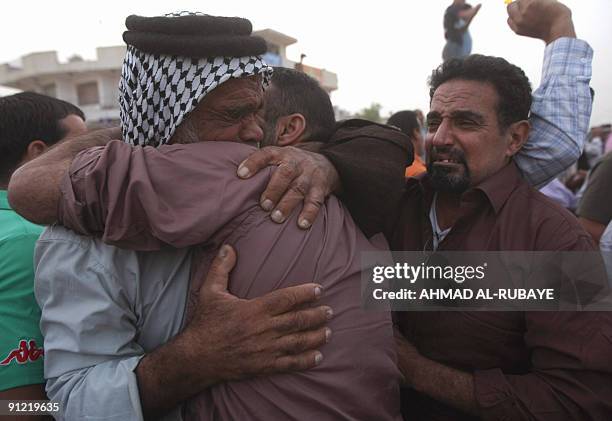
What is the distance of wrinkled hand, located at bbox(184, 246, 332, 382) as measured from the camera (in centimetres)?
117

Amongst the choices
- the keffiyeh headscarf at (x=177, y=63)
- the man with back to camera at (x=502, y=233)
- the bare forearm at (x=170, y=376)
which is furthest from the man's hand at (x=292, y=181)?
the bare forearm at (x=170, y=376)

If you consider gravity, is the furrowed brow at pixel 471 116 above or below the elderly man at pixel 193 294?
above

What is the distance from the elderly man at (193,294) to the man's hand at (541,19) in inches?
55.8

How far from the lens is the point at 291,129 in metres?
1.94

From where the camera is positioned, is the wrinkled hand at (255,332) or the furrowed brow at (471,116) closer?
the wrinkled hand at (255,332)

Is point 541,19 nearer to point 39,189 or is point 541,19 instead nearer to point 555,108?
point 555,108

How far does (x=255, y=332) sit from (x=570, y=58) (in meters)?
1.71

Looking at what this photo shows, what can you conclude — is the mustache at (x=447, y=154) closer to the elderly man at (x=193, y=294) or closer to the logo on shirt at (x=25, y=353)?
the elderly man at (x=193, y=294)

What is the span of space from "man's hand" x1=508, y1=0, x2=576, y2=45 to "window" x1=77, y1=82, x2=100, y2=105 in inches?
1464

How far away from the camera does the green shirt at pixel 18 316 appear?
64.2 inches

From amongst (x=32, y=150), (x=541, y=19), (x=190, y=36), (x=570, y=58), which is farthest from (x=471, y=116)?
(x=32, y=150)

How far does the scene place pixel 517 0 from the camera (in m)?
2.08

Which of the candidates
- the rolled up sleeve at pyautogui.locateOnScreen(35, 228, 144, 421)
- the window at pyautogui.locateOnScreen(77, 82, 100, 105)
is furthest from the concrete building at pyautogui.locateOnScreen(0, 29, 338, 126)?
the rolled up sleeve at pyautogui.locateOnScreen(35, 228, 144, 421)

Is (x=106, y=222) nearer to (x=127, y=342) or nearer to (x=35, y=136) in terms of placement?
(x=127, y=342)
